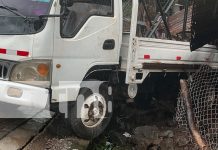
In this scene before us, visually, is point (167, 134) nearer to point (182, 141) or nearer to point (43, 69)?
point (182, 141)

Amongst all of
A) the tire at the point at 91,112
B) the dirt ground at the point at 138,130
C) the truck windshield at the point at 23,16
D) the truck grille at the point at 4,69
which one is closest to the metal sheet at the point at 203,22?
the dirt ground at the point at 138,130

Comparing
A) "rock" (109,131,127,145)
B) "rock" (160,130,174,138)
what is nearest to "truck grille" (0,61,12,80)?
"rock" (109,131,127,145)

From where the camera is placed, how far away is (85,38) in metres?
5.00

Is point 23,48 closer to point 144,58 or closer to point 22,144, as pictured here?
point 22,144

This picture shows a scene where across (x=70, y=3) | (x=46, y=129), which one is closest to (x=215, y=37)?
(x=70, y=3)

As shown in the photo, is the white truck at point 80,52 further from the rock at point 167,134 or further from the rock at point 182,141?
the rock at point 182,141

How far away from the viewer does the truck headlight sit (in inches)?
180

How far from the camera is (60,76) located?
480 cm

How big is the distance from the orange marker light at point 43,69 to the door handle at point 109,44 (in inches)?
37.4

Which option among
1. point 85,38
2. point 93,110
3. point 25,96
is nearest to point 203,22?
point 85,38

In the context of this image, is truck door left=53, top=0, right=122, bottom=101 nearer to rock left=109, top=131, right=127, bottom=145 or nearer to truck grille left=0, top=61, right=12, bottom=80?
truck grille left=0, top=61, right=12, bottom=80

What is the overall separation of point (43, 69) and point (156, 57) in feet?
5.92

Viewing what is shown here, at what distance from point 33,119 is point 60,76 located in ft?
3.92

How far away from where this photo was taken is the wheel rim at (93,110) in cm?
514
